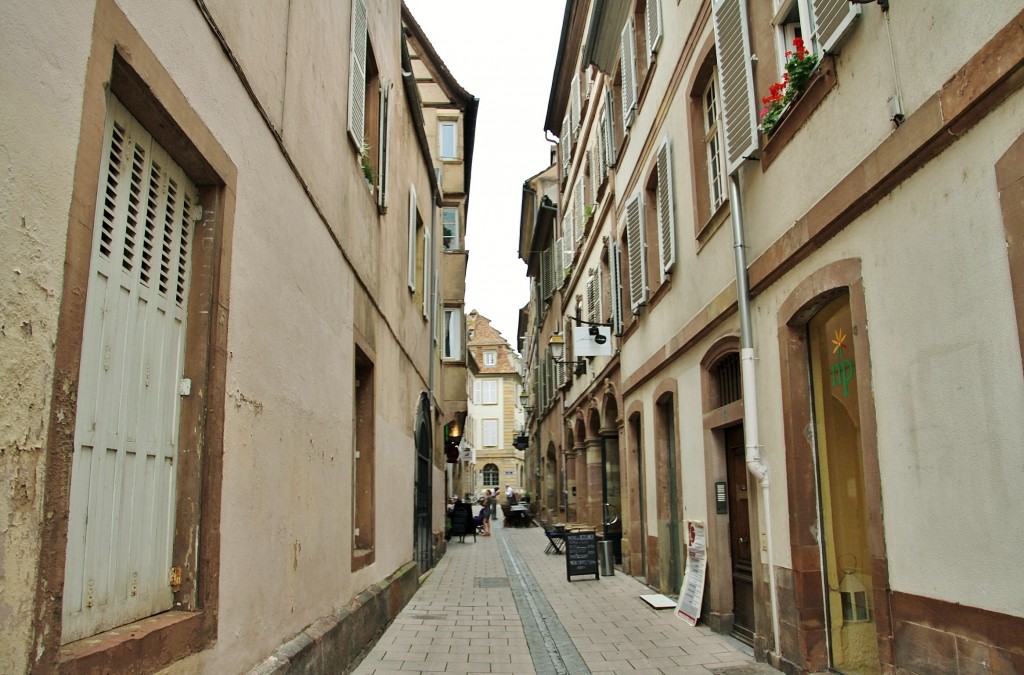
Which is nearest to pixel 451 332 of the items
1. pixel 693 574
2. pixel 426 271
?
pixel 426 271

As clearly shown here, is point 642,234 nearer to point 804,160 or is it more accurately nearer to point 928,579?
point 804,160

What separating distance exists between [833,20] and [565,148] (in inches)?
687

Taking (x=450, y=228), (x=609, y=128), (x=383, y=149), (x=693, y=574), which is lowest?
(x=693, y=574)

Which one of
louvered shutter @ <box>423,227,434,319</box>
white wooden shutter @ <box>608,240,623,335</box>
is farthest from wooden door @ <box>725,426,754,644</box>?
louvered shutter @ <box>423,227,434,319</box>

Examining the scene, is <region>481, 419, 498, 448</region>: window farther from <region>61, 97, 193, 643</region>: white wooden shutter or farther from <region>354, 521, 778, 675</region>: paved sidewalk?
<region>61, 97, 193, 643</region>: white wooden shutter

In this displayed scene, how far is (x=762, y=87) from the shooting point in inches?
274

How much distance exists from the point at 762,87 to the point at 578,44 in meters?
13.2

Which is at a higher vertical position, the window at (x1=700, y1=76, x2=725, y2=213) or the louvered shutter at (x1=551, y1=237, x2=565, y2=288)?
the louvered shutter at (x1=551, y1=237, x2=565, y2=288)

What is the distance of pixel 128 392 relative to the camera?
11.2 feet

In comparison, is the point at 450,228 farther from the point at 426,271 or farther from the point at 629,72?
the point at 629,72

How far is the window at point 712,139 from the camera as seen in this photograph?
8599 mm

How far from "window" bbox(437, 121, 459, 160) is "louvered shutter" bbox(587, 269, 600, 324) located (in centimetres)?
599

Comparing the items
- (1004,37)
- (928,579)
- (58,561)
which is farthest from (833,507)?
(58,561)

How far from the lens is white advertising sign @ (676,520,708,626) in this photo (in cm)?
878
